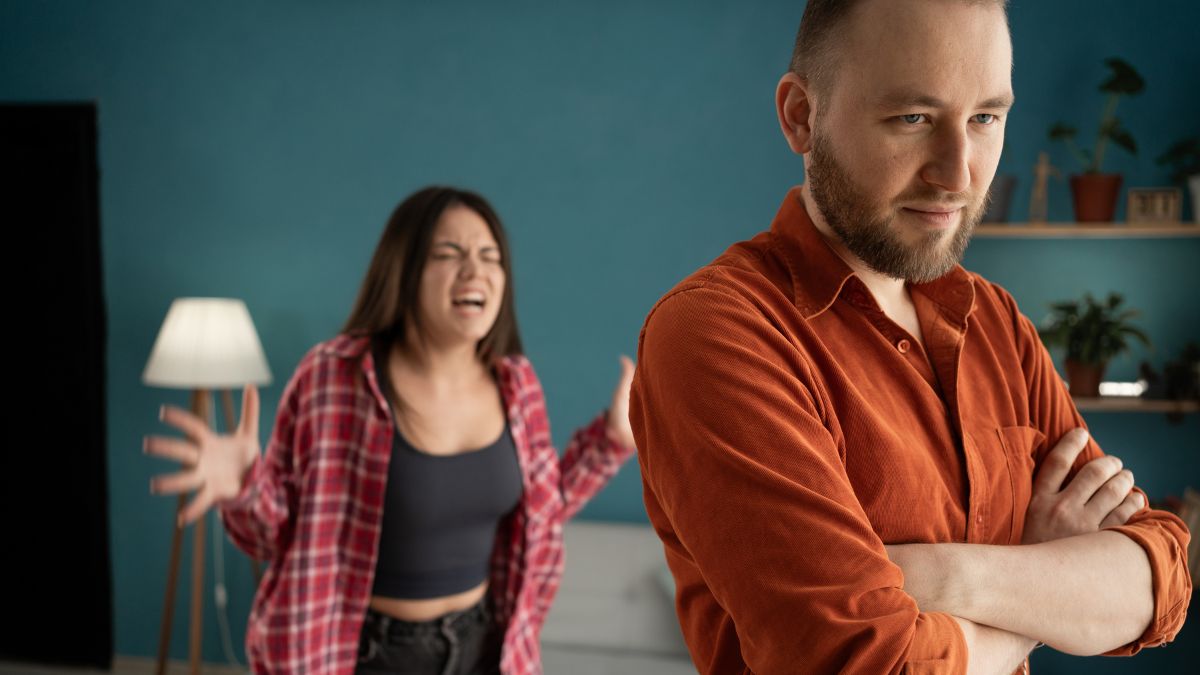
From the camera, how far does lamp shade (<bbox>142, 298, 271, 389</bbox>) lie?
11.1ft

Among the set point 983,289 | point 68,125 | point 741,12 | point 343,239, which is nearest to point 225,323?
point 343,239

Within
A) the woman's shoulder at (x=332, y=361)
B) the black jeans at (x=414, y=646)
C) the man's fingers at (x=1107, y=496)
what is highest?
the man's fingers at (x=1107, y=496)

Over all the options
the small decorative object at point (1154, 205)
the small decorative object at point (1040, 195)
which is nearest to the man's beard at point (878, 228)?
the small decorative object at point (1040, 195)

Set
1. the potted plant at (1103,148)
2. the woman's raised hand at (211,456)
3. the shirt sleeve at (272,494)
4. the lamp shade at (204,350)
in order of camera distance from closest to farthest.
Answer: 1. the woman's raised hand at (211,456)
2. the shirt sleeve at (272,494)
3. the potted plant at (1103,148)
4. the lamp shade at (204,350)

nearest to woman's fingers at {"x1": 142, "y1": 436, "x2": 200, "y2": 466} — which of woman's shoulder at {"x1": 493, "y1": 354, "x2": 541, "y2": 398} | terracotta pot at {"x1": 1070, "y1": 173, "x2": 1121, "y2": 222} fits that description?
woman's shoulder at {"x1": 493, "y1": 354, "x2": 541, "y2": 398}

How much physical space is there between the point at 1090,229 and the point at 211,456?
285 cm

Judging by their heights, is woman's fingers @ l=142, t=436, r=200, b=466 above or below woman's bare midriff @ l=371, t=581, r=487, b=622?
above

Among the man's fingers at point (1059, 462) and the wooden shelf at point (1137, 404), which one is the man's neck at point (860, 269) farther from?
the wooden shelf at point (1137, 404)

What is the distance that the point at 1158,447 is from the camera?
3393 millimetres

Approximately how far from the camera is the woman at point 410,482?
6.35 feet

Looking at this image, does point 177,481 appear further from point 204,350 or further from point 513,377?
point 204,350

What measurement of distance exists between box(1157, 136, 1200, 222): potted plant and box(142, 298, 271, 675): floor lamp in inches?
133

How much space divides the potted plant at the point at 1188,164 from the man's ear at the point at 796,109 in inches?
108

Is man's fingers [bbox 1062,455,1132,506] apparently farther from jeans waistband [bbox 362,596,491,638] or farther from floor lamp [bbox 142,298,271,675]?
floor lamp [bbox 142,298,271,675]
